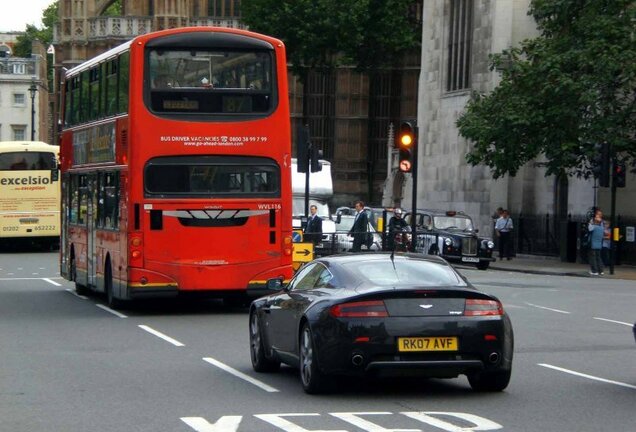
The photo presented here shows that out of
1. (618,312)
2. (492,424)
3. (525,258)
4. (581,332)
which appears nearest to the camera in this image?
(492,424)

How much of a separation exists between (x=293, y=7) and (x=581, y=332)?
5425 cm

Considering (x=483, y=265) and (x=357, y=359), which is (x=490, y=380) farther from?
(x=483, y=265)

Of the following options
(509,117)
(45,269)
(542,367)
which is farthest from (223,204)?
(509,117)

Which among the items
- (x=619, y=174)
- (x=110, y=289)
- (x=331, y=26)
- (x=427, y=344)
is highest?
(x=331, y=26)

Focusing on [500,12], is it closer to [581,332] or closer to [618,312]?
[618,312]

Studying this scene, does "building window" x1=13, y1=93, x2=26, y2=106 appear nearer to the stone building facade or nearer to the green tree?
the green tree

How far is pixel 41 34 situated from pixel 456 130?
93.2 metres

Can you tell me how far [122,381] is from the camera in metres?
14.2

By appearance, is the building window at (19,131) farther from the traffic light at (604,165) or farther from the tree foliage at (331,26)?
the traffic light at (604,165)

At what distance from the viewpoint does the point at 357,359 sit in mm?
12391

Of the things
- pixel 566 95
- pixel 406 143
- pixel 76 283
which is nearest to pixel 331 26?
pixel 566 95

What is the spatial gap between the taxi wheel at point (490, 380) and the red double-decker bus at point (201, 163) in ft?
32.4

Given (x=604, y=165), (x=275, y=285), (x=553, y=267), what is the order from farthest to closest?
1. (x=553, y=267)
2. (x=604, y=165)
3. (x=275, y=285)

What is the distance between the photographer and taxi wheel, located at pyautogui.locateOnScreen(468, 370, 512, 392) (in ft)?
42.5
